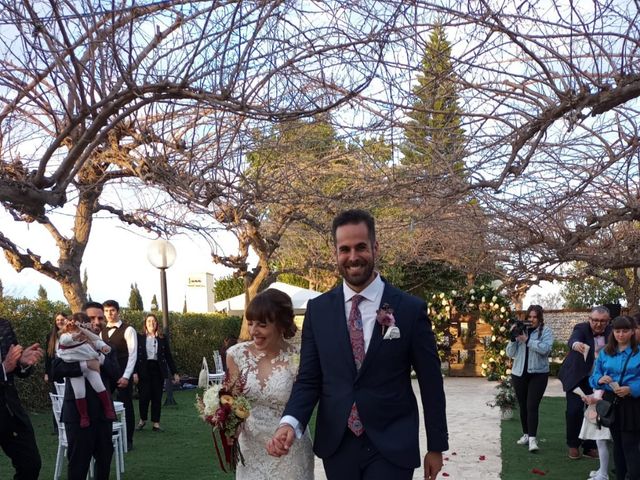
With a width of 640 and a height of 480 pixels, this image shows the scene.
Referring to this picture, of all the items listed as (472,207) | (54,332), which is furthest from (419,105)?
(54,332)

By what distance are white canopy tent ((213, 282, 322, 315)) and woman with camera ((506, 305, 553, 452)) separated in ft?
50.2

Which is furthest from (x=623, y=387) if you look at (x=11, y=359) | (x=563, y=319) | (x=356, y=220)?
(x=563, y=319)

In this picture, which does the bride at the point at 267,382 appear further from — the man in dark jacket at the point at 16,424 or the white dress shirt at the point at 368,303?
the man in dark jacket at the point at 16,424

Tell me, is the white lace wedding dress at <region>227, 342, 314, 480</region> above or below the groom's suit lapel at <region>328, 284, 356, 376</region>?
below

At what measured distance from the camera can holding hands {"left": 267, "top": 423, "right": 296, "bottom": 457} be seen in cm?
439

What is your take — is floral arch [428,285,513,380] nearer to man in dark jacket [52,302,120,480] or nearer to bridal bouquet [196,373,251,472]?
man in dark jacket [52,302,120,480]

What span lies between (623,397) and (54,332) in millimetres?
7912

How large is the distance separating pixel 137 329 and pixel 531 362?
44.4ft

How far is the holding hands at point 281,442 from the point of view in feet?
14.4

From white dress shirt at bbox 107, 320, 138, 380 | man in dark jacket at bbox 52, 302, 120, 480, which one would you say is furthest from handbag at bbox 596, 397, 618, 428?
white dress shirt at bbox 107, 320, 138, 380

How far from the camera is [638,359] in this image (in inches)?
324

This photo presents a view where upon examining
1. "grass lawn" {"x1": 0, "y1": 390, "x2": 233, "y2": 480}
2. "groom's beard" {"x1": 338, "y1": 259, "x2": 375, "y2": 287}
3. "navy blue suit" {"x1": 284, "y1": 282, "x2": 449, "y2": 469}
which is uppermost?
"groom's beard" {"x1": 338, "y1": 259, "x2": 375, "y2": 287}

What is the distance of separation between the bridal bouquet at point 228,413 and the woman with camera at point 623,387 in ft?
14.1

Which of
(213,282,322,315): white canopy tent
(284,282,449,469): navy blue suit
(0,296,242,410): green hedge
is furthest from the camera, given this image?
(213,282,322,315): white canopy tent
